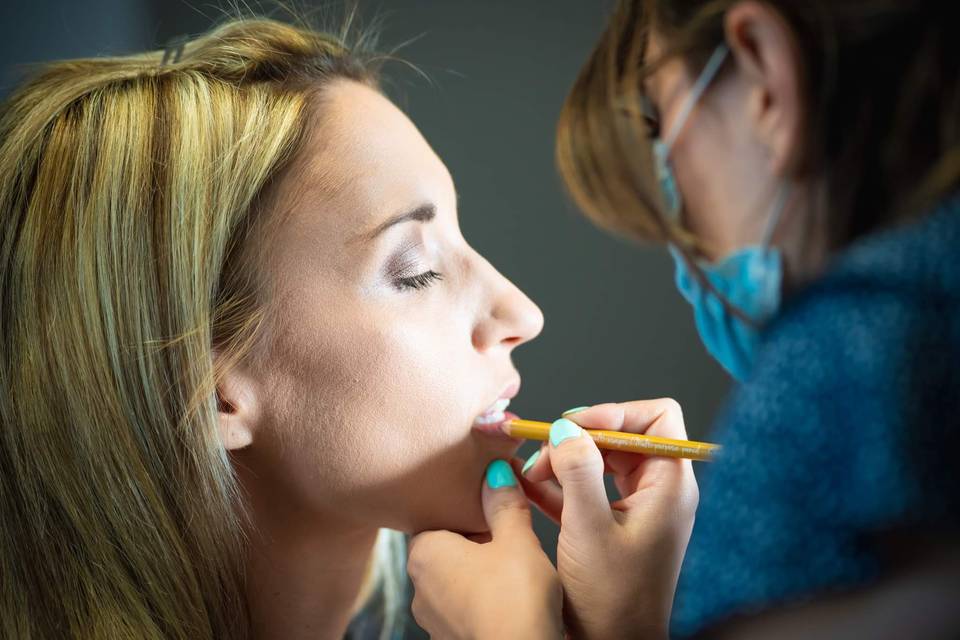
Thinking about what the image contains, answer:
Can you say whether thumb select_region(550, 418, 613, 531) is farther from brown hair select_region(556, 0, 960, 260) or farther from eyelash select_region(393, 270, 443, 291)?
brown hair select_region(556, 0, 960, 260)

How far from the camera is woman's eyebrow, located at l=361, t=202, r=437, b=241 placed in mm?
943

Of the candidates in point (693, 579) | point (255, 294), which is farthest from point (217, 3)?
point (693, 579)

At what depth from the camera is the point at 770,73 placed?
531mm

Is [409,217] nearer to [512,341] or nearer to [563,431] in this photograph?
[512,341]

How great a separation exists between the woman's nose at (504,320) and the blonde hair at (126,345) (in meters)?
0.27

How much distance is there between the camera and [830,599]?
19.9 inches

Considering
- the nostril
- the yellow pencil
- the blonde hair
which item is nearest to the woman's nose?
the nostril

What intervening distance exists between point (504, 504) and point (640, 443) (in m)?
0.19

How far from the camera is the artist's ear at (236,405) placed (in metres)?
0.96

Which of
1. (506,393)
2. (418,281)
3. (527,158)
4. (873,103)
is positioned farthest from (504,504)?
(873,103)

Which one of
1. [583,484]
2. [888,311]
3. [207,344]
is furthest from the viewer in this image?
[207,344]

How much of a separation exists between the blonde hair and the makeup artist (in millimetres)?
488

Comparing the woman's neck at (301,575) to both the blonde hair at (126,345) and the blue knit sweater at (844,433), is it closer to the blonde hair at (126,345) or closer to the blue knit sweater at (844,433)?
the blonde hair at (126,345)

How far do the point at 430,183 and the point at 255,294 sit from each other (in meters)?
0.25
